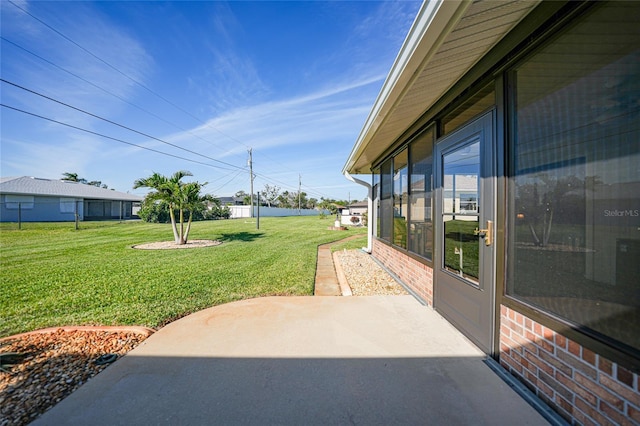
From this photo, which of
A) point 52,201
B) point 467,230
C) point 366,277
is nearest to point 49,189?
point 52,201

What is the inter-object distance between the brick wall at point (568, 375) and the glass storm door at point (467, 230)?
1.02ft

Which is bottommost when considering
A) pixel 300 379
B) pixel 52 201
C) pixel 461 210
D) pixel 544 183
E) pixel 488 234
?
pixel 300 379

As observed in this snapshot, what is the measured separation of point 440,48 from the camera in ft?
6.95

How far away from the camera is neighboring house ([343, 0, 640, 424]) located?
1333 mm

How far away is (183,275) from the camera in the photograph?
5453 millimetres

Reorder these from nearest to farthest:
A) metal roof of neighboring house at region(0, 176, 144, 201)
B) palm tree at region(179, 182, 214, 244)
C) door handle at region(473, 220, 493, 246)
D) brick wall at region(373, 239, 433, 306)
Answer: door handle at region(473, 220, 493, 246)
brick wall at region(373, 239, 433, 306)
palm tree at region(179, 182, 214, 244)
metal roof of neighboring house at region(0, 176, 144, 201)

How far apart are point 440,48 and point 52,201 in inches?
1198

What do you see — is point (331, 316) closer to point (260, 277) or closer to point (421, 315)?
point (421, 315)

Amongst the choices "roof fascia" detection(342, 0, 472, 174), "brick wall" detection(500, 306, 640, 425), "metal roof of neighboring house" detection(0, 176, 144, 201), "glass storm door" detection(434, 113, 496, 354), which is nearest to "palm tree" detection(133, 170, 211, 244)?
"roof fascia" detection(342, 0, 472, 174)

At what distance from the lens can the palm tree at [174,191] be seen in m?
9.94

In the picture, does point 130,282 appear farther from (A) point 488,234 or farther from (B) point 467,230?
(A) point 488,234

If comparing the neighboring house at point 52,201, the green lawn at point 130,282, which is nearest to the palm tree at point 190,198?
the green lawn at point 130,282

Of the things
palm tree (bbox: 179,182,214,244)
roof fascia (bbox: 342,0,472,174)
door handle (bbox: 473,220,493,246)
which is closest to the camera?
roof fascia (bbox: 342,0,472,174)

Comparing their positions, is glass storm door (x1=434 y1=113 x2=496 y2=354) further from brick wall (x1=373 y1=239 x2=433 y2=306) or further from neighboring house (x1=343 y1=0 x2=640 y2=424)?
brick wall (x1=373 y1=239 x2=433 y2=306)
